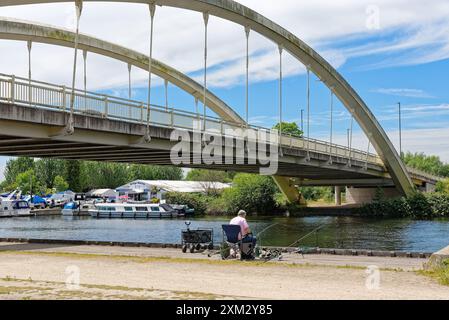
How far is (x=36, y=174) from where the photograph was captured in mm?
113375

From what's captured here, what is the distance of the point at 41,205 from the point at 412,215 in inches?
2052

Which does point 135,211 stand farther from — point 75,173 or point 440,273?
point 440,273

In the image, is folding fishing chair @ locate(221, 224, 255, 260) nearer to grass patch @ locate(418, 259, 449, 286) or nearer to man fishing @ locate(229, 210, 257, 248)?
man fishing @ locate(229, 210, 257, 248)

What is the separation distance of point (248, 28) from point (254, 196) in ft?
112

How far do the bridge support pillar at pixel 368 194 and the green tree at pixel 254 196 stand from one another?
1072 centimetres

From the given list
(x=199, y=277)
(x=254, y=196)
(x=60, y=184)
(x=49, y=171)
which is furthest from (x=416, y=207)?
(x=49, y=171)

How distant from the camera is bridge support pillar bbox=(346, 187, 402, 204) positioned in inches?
2493

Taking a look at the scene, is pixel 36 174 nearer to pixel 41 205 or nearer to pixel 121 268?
pixel 41 205

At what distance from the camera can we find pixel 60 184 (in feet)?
338

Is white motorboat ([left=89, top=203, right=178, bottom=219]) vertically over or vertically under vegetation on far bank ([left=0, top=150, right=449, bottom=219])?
under

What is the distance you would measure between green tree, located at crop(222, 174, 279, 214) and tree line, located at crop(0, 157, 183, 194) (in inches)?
1876

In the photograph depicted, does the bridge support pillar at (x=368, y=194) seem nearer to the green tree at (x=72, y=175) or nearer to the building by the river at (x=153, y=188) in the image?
the building by the river at (x=153, y=188)

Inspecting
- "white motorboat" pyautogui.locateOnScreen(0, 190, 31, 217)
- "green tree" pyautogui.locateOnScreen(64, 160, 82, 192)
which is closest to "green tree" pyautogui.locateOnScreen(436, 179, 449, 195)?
"white motorboat" pyautogui.locateOnScreen(0, 190, 31, 217)
